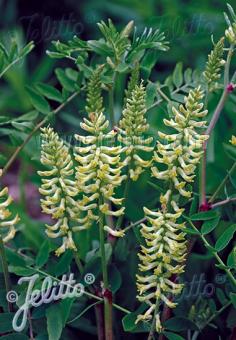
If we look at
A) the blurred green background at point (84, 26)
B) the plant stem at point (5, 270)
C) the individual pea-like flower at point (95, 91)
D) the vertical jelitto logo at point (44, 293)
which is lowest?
the blurred green background at point (84, 26)

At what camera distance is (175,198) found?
1.06 m

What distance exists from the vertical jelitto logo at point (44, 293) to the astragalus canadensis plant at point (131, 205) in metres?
0.01

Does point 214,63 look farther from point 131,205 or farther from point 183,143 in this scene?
point 131,205

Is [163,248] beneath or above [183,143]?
beneath

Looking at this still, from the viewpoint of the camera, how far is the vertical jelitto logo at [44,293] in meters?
1.03

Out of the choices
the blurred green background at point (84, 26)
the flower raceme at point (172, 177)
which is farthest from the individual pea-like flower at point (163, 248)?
the blurred green background at point (84, 26)

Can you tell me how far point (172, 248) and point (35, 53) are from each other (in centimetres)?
208

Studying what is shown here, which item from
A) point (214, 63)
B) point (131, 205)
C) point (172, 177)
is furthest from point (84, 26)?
point (172, 177)

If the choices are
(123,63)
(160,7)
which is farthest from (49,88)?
(160,7)

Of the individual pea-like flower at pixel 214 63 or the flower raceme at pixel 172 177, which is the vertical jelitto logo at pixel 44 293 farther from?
the individual pea-like flower at pixel 214 63

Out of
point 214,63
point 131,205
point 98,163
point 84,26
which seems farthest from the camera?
point 84,26

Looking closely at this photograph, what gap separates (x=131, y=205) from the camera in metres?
1.16

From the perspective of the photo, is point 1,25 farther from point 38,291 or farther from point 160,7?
point 38,291

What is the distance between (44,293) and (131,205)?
198mm
